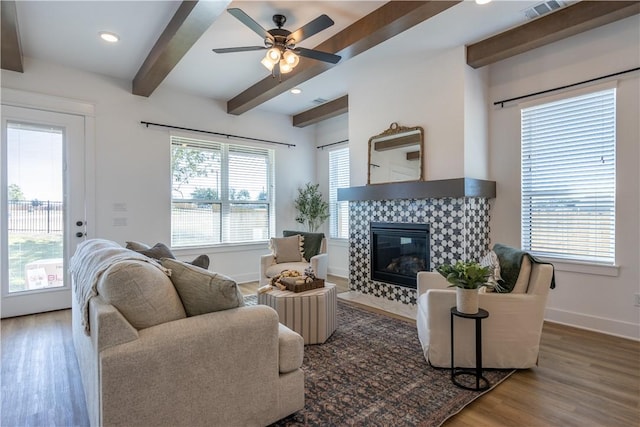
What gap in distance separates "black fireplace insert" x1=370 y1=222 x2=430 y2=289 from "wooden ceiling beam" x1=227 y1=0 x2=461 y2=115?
2067 mm

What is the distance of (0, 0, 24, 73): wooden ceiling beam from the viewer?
2.67m

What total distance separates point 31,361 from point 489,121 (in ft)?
16.8

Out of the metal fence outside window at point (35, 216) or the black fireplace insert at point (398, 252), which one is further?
the black fireplace insert at point (398, 252)

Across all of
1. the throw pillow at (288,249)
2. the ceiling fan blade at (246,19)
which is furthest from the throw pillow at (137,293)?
the throw pillow at (288,249)

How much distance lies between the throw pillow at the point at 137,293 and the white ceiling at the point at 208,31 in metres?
2.44

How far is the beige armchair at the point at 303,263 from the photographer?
4.22 metres

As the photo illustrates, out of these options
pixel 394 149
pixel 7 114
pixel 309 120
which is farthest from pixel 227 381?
pixel 309 120

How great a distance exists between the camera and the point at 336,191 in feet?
20.1

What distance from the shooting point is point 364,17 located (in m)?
3.05

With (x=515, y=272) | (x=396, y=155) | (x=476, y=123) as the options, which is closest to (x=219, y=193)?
(x=396, y=155)

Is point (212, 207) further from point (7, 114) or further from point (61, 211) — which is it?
point (7, 114)

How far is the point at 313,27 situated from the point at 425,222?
240 centimetres

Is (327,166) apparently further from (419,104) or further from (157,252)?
(157,252)

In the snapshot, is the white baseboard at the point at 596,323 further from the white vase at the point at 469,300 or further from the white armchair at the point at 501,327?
the white vase at the point at 469,300
